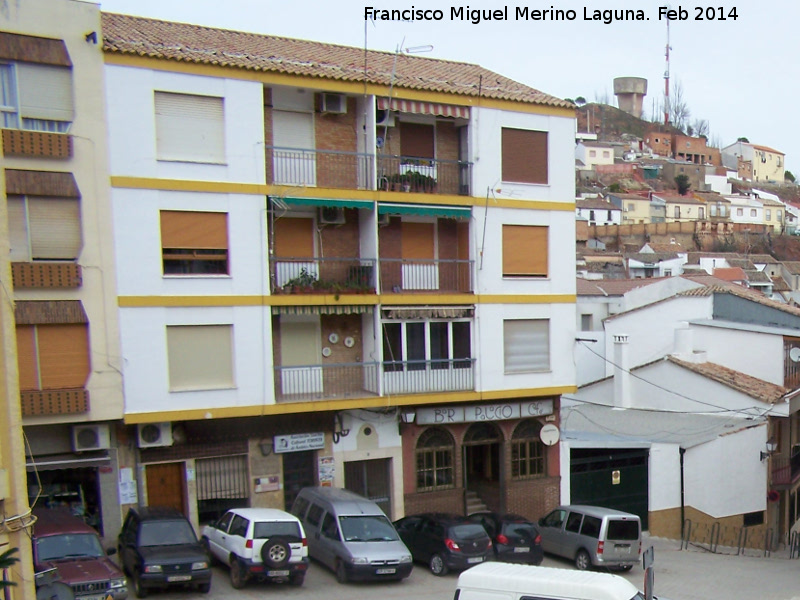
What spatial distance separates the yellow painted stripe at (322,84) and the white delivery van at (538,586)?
12421 mm

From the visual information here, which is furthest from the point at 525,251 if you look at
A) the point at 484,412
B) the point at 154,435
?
the point at 154,435

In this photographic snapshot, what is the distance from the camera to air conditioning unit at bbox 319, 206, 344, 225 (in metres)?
21.3

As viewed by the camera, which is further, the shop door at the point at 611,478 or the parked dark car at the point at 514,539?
the shop door at the point at 611,478

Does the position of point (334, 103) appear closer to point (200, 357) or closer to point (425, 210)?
point (425, 210)

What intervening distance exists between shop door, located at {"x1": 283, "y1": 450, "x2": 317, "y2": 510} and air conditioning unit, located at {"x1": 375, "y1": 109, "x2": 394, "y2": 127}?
8.74 metres

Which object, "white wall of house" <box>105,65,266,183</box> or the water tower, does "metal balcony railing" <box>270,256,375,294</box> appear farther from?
the water tower

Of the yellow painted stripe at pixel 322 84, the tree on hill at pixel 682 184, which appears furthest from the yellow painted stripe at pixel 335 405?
the tree on hill at pixel 682 184

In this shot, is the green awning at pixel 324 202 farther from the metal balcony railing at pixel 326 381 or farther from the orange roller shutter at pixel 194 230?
the metal balcony railing at pixel 326 381

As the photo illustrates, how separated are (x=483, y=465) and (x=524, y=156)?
914cm

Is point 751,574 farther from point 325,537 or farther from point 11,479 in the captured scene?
point 11,479

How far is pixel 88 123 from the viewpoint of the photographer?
17.9m

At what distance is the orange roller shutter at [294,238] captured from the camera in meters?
21.0

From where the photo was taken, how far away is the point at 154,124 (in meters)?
18.5

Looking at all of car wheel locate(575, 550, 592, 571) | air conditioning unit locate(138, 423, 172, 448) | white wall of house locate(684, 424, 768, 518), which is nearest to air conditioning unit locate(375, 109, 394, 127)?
air conditioning unit locate(138, 423, 172, 448)
